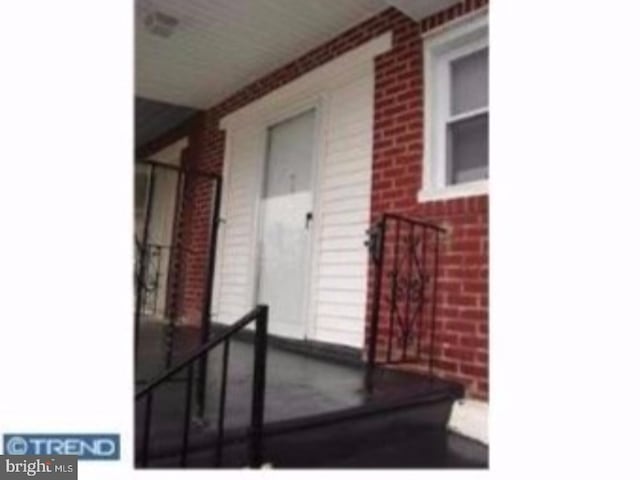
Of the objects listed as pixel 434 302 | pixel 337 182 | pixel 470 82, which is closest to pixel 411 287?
pixel 434 302

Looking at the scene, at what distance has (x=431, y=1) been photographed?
2.91m

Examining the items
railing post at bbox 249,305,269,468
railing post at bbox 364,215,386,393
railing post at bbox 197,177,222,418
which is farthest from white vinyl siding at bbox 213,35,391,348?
railing post at bbox 249,305,269,468

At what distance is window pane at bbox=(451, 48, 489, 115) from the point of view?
293 centimetres

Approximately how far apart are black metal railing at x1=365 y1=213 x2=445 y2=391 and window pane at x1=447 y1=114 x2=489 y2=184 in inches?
13.7

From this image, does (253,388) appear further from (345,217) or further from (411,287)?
(345,217)

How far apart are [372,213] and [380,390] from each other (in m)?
1.19

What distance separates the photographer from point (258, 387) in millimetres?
1653

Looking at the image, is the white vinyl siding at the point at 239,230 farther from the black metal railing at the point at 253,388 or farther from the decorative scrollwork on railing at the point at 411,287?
the black metal railing at the point at 253,388

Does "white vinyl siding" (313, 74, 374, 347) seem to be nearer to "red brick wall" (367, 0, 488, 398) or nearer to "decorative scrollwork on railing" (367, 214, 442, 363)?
"red brick wall" (367, 0, 488, 398)

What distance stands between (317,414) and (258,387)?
461mm

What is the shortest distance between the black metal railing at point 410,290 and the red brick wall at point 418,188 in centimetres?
6

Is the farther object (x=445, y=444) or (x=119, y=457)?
(x=445, y=444)
